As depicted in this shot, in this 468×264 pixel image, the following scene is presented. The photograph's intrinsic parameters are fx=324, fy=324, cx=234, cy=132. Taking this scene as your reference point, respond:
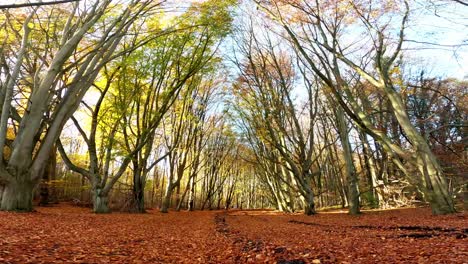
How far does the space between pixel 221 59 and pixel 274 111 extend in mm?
3927

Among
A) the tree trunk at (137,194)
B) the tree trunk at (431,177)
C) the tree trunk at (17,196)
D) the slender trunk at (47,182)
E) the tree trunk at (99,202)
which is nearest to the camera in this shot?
the tree trunk at (17,196)

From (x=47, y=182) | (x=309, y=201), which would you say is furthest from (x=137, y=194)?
(x=309, y=201)

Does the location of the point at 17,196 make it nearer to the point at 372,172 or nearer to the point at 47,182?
the point at 47,182

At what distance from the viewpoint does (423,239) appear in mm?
→ 4777

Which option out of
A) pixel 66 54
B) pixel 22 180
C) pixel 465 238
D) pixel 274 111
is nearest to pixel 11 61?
pixel 66 54

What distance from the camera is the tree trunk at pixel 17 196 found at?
8453mm

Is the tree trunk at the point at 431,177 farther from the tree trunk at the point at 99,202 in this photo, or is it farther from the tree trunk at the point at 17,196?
the tree trunk at the point at 99,202

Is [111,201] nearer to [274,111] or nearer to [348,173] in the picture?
[274,111]

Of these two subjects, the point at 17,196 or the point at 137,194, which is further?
the point at 137,194

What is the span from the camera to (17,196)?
859 cm

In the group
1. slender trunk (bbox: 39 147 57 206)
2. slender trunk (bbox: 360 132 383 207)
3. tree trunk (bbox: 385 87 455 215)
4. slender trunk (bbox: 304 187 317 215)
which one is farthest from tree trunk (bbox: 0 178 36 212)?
slender trunk (bbox: 360 132 383 207)

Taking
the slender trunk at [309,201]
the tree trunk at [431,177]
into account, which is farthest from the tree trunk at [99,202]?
the tree trunk at [431,177]

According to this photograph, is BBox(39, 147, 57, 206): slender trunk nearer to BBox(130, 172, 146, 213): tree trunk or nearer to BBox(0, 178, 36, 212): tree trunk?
BBox(130, 172, 146, 213): tree trunk

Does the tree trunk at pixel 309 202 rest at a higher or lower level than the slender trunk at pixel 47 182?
lower
